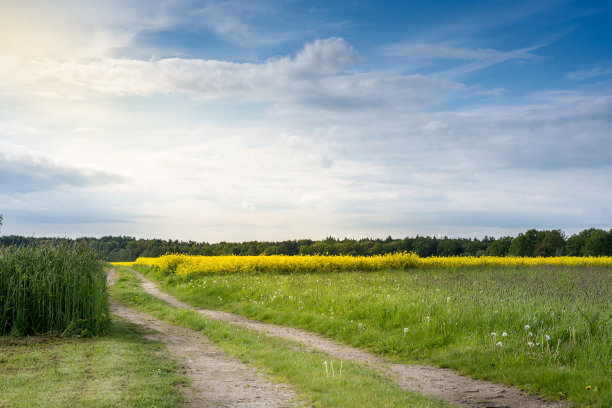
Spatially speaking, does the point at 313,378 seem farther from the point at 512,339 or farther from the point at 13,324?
the point at 13,324

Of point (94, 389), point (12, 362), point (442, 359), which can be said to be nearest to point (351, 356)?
point (442, 359)

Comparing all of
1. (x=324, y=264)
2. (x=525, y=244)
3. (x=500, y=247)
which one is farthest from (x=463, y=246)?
(x=324, y=264)

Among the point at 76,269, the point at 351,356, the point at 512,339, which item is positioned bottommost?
the point at 351,356

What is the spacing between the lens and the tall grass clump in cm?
1257

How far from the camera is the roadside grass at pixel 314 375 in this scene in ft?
23.9

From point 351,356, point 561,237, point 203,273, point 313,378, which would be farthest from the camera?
point 561,237

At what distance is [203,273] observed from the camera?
3078 cm

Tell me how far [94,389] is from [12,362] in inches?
128

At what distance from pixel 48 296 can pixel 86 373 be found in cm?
500

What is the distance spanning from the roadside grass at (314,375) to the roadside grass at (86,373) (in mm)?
1867

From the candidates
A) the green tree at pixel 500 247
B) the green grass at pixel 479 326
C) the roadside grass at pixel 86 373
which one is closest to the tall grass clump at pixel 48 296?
the roadside grass at pixel 86 373

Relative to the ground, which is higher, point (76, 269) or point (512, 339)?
point (76, 269)

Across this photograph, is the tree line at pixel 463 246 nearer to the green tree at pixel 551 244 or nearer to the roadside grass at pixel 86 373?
the green tree at pixel 551 244

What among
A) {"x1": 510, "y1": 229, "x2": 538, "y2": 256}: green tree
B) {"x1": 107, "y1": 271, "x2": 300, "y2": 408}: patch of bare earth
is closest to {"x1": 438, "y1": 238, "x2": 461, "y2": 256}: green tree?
{"x1": 510, "y1": 229, "x2": 538, "y2": 256}: green tree
